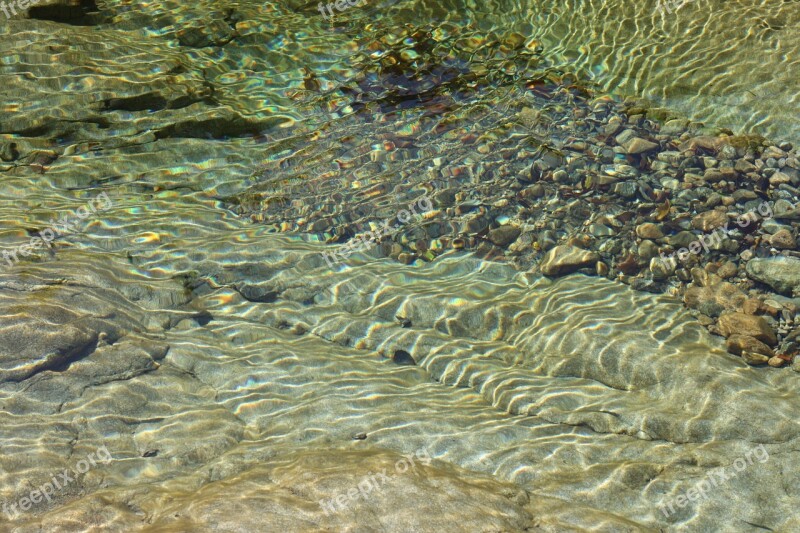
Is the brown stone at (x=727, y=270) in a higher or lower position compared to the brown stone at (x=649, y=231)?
lower

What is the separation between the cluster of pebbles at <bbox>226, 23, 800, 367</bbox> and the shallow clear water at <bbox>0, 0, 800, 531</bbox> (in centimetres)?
4

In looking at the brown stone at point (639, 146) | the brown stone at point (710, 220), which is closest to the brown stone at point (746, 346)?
the brown stone at point (710, 220)

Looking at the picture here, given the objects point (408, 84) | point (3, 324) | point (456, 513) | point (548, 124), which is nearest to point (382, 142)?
point (408, 84)

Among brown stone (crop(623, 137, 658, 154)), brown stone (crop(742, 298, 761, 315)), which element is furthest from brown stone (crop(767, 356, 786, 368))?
brown stone (crop(623, 137, 658, 154))

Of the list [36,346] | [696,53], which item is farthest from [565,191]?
[36,346]

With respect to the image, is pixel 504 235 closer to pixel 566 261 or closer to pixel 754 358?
pixel 566 261

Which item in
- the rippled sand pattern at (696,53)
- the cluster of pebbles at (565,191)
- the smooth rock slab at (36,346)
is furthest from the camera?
the rippled sand pattern at (696,53)

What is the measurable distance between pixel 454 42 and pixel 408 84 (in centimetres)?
95

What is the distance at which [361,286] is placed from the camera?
5.03m

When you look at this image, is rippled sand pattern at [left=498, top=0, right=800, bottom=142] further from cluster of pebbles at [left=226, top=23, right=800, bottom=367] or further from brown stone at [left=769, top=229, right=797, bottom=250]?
brown stone at [left=769, top=229, right=797, bottom=250]

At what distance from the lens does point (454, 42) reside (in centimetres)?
767

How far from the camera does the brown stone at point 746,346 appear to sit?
4254 millimetres

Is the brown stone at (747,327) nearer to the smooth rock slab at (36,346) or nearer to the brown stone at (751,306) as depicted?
the brown stone at (751,306)

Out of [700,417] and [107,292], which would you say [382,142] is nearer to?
[107,292]
